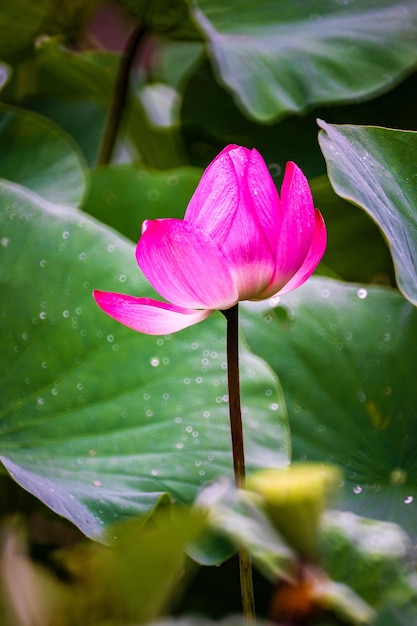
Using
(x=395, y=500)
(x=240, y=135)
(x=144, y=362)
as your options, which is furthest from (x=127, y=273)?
(x=240, y=135)

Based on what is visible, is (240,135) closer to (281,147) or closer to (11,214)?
(281,147)

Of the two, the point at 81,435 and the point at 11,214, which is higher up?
the point at 11,214

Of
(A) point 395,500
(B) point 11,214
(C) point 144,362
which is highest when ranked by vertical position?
(B) point 11,214

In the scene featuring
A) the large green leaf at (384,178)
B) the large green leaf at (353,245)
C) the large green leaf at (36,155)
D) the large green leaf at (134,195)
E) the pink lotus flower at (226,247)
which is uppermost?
the pink lotus flower at (226,247)

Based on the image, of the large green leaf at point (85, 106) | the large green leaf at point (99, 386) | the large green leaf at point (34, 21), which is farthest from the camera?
the large green leaf at point (85, 106)

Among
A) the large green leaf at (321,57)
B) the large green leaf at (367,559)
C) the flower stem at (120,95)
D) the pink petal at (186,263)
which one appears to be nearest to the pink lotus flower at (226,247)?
the pink petal at (186,263)

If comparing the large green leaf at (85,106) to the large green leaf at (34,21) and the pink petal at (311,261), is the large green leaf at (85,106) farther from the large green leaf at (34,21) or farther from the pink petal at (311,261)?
the pink petal at (311,261)
